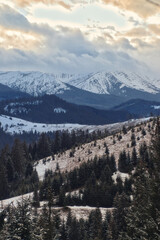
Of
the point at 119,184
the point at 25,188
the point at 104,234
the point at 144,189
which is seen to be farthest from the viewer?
the point at 25,188

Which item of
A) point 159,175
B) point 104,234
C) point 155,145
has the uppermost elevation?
point 155,145

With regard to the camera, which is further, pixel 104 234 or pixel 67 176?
pixel 67 176

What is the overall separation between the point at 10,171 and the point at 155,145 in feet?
379

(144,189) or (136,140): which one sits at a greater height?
(136,140)

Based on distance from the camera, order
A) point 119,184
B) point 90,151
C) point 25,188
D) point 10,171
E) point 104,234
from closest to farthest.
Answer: point 104,234 < point 119,184 < point 25,188 < point 10,171 < point 90,151

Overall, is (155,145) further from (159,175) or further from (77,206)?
(77,206)

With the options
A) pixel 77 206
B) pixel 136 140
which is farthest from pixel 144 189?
pixel 136 140

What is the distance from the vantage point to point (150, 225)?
26.2 meters

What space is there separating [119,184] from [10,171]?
61402mm

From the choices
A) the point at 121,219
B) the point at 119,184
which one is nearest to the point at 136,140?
the point at 119,184

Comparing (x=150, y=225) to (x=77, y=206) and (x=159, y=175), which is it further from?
(x=77, y=206)

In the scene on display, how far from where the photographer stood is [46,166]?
149 metres

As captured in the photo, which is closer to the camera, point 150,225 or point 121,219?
point 150,225

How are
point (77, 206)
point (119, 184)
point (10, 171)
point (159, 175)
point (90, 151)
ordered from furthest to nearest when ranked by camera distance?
point (90, 151), point (10, 171), point (119, 184), point (77, 206), point (159, 175)
